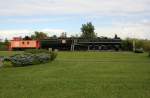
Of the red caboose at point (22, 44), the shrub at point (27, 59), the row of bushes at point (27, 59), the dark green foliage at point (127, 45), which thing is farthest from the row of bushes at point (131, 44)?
the shrub at point (27, 59)

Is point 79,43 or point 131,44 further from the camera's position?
point 79,43

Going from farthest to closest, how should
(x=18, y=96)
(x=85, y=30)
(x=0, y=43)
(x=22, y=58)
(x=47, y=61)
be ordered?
(x=85, y=30) → (x=0, y=43) → (x=47, y=61) → (x=22, y=58) → (x=18, y=96)

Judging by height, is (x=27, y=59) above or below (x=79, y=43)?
below

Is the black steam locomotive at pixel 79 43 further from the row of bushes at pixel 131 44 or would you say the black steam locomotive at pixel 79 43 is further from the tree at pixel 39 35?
the tree at pixel 39 35

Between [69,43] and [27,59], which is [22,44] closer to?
[69,43]

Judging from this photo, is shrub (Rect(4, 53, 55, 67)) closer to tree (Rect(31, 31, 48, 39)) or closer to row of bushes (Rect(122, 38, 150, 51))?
row of bushes (Rect(122, 38, 150, 51))

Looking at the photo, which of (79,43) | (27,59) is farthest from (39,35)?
(27,59)

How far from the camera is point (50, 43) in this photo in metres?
77.0

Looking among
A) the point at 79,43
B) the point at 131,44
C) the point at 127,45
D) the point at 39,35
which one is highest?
the point at 39,35

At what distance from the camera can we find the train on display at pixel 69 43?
252 ft

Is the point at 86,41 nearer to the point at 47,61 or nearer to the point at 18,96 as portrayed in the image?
the point at 47,61

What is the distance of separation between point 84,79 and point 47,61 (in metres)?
14.3

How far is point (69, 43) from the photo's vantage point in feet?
253

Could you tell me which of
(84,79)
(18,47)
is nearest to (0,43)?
(18,47)
